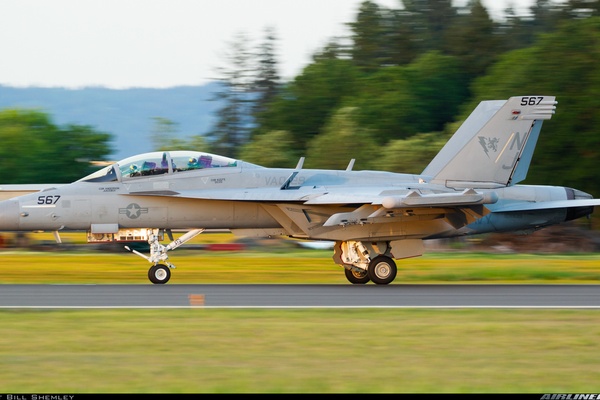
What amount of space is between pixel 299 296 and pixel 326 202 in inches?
106

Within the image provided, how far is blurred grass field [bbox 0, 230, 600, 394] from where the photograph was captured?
28.1ft

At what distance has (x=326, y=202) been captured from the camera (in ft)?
59.3

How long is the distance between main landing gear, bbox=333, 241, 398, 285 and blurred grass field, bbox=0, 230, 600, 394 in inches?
200

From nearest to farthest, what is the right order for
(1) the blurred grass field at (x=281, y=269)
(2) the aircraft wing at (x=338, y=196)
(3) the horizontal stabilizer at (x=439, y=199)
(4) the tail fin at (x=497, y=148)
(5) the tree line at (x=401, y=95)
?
(3) the horizontal stabilizer at (x=439, y=199)
(2) the aircraft wing at (x=338, y=196)
(4) the tail fin at (x=497, y=148)
(1) the blurred grass field at (x=281, y=269)
(5) the tree line at (x=401, y=95)

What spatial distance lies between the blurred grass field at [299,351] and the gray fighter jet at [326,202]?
4675 mm

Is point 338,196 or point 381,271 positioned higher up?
point 338,196

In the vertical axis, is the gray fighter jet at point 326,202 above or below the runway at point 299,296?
above

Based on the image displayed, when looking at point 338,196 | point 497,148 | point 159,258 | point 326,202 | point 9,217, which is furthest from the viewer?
point 497,148

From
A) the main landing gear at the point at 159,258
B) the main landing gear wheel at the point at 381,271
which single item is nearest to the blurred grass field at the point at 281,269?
the main landing gear wheel at the point at 381,271

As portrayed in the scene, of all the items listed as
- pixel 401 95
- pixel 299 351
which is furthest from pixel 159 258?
pixel 401 95

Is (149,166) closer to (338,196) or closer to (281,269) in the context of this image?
(338,196)

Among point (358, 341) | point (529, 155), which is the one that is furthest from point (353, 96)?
point (358, 341)

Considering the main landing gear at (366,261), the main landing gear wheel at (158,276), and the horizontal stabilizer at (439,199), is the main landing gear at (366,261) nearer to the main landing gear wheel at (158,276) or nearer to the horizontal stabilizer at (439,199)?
the horizontal stabilizer at (439,199)

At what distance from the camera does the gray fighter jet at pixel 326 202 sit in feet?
59.5
